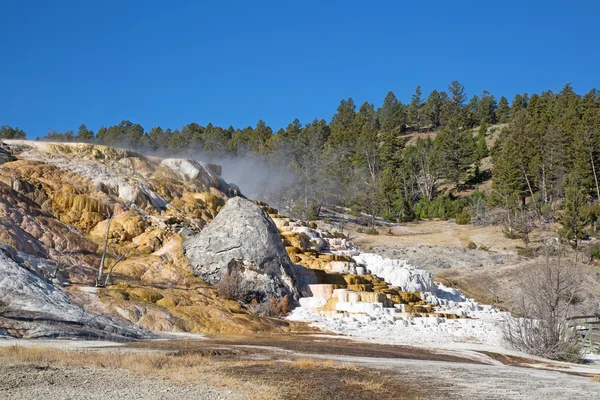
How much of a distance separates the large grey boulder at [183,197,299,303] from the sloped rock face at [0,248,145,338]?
348 inches

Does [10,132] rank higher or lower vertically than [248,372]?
higher

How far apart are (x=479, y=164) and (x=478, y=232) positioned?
102 ft

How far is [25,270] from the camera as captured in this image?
68.3ft

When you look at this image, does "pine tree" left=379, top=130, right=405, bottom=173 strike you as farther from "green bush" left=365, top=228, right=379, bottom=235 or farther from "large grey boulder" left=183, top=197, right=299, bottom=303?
"large grey boulder" left=183, top=197, right=299, bottom=303

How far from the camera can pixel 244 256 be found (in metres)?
29.2

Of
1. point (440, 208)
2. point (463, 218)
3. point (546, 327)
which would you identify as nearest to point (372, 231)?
point (463, 218)

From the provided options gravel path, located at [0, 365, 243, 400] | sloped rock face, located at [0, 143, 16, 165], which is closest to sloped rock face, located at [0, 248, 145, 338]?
gravel path, located at [0, 365, 243, 400]

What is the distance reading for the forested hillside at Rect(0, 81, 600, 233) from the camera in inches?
2645

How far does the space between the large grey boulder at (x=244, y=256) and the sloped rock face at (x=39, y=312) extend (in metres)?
8.83

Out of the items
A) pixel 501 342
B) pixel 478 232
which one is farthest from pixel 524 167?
pixel 501 342

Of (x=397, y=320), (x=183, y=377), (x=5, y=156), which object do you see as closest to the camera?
(x=183, y=377)

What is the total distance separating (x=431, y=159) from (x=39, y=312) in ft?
250

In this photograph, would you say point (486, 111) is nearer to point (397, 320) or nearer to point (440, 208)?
point (440, 208)

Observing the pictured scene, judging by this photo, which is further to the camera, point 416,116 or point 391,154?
point 416,116
